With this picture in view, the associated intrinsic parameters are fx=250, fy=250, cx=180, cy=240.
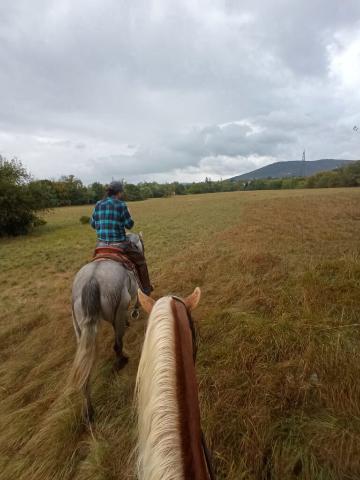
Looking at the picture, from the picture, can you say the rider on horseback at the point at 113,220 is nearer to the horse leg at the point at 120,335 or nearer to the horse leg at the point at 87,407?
the horse leg at the point at 120,335

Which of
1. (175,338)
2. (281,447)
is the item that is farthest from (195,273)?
(175,338)

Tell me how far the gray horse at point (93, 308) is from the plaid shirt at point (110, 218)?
73cm

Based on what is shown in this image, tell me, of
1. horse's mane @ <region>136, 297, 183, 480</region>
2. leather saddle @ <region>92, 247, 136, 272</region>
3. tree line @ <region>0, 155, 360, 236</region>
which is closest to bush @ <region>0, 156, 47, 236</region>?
tree line @ <region>0, 155, 360, 236</region>

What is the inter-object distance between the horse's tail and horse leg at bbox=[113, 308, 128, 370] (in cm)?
41

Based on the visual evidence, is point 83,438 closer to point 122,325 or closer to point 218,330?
point 122,325

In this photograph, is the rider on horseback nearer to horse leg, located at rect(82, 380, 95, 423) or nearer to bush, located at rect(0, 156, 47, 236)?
horse leg, located at rect(82, 380, 95, 423)

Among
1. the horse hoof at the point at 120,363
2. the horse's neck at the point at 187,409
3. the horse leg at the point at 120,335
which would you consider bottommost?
the horse hoof at the point at 120,363

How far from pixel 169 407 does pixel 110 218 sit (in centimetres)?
334

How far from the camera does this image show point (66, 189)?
2281 inches

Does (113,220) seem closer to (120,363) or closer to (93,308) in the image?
(93,308)

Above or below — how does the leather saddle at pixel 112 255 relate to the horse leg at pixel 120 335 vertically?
Answer: above

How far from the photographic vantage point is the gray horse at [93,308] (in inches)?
107

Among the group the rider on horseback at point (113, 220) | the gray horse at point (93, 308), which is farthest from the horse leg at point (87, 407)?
the rider on horseback at point (113, 220)

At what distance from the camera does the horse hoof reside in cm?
357
